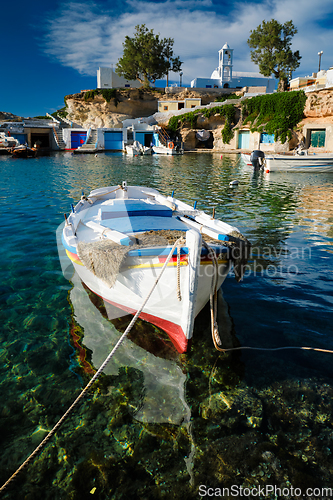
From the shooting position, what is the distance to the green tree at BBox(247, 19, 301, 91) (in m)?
47.7

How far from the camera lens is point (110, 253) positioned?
371cm

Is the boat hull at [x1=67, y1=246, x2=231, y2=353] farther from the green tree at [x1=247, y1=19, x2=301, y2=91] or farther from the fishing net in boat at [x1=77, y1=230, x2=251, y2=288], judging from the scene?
the green tree at [x1=247, y1=19, x2=301, y2=91]

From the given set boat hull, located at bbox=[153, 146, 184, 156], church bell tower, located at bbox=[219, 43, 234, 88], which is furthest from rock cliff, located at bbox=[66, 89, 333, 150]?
church bell tower, located at bbox=[219, 43, 234, 88]

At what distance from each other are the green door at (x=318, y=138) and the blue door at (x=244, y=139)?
32.8 feet

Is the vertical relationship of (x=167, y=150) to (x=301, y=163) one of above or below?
above

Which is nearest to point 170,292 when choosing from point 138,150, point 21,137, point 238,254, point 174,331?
point 174,331

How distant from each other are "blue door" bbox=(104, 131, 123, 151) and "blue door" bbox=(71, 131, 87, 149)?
3.85 meters

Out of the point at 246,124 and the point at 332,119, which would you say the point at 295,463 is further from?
the point at 246,124

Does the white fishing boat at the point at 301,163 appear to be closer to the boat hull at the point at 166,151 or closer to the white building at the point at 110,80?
the boat hull at the point at 166,151

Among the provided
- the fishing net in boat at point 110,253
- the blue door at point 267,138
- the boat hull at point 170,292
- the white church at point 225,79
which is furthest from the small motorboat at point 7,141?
the boat hull at point 170,292

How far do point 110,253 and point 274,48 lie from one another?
2324 inches

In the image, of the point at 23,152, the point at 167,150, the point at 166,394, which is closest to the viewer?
the point at 166,394

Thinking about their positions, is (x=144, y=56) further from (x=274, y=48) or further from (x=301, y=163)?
(x=301, y=163)

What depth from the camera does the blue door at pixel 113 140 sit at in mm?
45844
